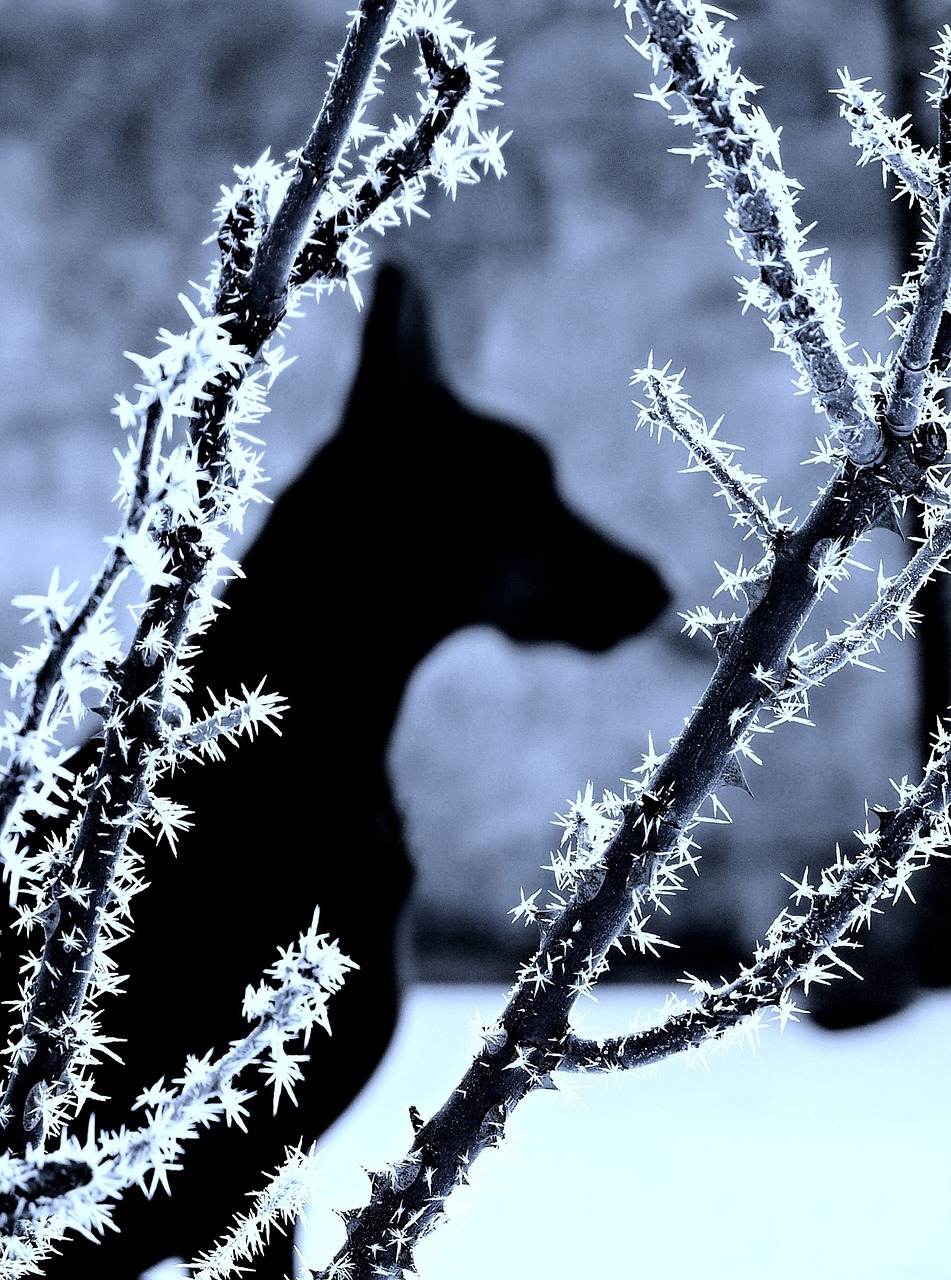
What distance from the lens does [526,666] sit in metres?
1.10

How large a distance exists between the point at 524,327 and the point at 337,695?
49cm

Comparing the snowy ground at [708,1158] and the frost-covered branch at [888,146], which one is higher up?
the frost-covered branch at [888,146]

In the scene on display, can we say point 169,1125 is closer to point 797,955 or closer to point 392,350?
point 797,955

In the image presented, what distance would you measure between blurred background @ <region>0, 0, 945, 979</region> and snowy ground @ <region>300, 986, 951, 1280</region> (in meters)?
0.12

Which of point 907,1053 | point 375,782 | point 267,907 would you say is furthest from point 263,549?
point 907,1053

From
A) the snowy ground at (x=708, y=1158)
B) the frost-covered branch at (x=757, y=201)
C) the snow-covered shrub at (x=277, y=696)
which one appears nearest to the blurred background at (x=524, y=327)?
the snowy ground at (x=708, y=1158)

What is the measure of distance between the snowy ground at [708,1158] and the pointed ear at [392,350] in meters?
0.69

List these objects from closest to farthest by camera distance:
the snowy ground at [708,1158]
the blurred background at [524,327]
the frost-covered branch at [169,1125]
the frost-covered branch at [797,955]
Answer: the frost-covered branch at [169,1125]
the frost-covered branch at [797,955]
the snowy ground at [708,1158]
the blurred background at [524,327]

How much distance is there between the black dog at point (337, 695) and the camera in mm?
1033

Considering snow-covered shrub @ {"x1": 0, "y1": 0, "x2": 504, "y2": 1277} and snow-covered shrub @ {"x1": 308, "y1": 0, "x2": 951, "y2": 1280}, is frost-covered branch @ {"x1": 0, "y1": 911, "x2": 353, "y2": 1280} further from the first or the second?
snow-covered shrub @ {"x1": 308, "y1": 0, "x2": 951, "y2": 1280}

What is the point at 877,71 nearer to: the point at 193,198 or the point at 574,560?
the point at 574,560

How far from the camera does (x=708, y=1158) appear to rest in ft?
3.29

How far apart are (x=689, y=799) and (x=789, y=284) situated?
19 cm

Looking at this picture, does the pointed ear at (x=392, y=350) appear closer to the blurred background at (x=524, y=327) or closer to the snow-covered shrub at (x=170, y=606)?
the blurred background at (x=524, y=327)
